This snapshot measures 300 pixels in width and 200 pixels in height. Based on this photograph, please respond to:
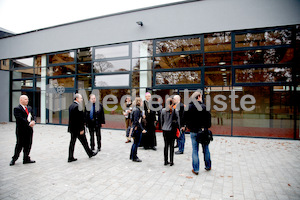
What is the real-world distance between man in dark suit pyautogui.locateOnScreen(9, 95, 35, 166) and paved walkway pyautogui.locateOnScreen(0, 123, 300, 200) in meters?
0.29

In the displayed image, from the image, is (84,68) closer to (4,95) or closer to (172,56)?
(172,56)

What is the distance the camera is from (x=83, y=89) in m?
11.7

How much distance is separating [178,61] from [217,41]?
2171mm

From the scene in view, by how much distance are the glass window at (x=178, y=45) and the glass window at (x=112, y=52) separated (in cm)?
207

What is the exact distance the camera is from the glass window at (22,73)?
13523mm

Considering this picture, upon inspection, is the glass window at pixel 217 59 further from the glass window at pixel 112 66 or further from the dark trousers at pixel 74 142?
the dark trousers at pixel 74 142

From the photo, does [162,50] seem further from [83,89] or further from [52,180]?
[52,180]

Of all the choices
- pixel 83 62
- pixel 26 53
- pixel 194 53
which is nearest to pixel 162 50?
pixel 194 53

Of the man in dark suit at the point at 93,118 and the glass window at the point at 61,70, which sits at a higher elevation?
the glass window at the point at 61,70

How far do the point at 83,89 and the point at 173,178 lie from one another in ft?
31.5

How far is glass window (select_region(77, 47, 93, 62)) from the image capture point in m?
11.4

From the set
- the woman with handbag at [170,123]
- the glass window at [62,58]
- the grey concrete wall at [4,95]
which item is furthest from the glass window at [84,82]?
the woman with handbag at [170,123]

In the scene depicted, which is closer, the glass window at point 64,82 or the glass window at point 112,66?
the glass window at point 112,66

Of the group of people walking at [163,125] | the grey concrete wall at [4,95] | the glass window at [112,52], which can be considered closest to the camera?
the group of people walking at [163,125]
